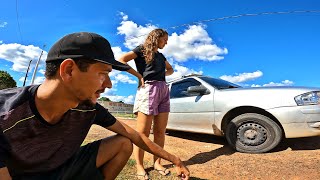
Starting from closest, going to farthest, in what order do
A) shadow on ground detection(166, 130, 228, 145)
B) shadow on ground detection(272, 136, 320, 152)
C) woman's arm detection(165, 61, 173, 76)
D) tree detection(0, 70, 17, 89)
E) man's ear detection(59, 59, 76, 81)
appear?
1. man's ear detection(59, 59, 76, 81)
2. woman's arm detection(165, 61, 173, 76)
3. shadow on ground detection(272, 136, 320, 152)
4. shadow on ground detection(166, 130, 228, 145)
5. tree detection(0, 70, 17, 89)

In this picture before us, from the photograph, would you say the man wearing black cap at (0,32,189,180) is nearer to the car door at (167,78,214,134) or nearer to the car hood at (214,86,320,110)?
the car hood at (214,86,320,110)

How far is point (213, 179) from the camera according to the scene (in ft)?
12.5

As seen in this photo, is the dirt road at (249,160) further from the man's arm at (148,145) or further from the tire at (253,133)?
the man's arm at (148,145)

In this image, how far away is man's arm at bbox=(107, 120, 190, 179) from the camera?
2.30m

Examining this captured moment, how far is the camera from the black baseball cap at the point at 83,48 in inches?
65.6

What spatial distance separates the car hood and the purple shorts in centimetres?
166

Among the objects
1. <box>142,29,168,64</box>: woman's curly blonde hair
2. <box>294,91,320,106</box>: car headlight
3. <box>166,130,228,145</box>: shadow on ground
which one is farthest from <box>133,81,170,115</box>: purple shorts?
<box>166,130,228,145</box>: shadow on ground

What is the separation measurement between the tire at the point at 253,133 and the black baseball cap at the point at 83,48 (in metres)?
3.72

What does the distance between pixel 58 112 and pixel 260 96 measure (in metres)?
Result: 3.85

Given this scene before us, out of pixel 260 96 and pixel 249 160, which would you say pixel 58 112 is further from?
pixel 260 96

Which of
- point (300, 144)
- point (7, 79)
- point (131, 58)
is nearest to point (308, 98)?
point (300, 144)

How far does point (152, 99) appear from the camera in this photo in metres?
3.91

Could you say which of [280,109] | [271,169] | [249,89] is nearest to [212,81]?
[249,89]

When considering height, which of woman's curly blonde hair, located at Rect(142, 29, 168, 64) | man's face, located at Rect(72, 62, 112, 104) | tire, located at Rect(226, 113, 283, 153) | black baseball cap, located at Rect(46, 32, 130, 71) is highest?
woman's curly blonde hair, located at Rect(142, 29, 168, 64)
